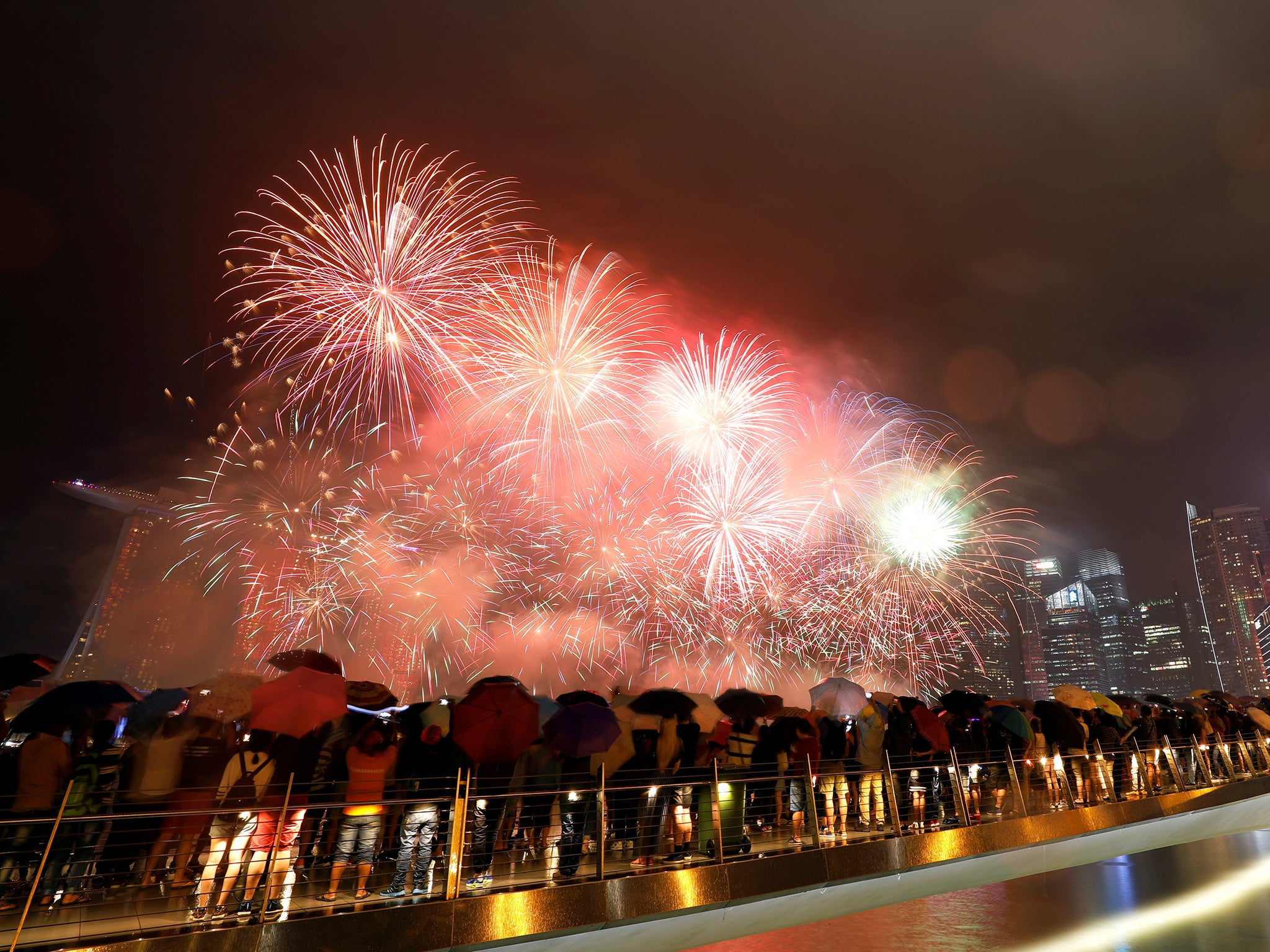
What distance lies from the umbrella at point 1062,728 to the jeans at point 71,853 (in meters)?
11.4

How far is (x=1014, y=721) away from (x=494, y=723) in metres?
7.66

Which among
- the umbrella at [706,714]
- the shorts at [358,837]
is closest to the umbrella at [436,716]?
the shorts at [358,837]

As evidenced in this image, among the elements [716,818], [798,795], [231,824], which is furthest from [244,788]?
[798,795]

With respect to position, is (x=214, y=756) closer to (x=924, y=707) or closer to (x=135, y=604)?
(x=924, y=707)

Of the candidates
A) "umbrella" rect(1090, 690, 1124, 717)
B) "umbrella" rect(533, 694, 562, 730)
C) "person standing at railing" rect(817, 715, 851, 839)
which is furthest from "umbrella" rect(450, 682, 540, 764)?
"umbrella" rect(1090, 690, 1124, 717)

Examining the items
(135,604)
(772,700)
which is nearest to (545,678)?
(772,700)

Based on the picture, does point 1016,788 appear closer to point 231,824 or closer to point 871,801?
point 871,801

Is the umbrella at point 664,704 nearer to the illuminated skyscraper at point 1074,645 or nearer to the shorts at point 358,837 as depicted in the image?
the shorts at point 358,837

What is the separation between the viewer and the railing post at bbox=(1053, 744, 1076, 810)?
1049cm

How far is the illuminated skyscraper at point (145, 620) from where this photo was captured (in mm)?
70375

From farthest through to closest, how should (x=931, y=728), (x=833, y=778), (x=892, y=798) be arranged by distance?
(x=931, y=728), (x=833, y=778), (x=892, y=798)

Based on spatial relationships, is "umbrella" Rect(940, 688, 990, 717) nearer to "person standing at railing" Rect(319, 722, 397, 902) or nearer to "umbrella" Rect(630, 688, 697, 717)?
"umbrella" Rect(630, 688, 697, 717)

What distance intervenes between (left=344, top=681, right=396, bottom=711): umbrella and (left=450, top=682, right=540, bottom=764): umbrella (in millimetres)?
1778

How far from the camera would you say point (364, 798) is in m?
6.27
